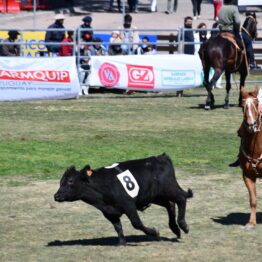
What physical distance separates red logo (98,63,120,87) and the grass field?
19.5 inches

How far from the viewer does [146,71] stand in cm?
2367

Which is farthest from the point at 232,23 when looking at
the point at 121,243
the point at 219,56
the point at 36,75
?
the point at 121,243

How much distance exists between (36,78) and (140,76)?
2.97m

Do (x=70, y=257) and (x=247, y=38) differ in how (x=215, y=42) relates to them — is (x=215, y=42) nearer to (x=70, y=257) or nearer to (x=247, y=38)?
(x=247, y=38)

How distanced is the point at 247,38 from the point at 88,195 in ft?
45.9

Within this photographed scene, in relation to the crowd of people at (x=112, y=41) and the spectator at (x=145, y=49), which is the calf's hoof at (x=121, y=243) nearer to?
the crowd of people at (x=112, y=41)

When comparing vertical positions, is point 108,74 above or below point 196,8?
below

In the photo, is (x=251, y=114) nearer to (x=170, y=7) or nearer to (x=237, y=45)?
(x=237, y=45)

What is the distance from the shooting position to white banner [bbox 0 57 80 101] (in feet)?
73.8

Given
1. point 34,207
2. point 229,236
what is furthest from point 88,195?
point 34,207

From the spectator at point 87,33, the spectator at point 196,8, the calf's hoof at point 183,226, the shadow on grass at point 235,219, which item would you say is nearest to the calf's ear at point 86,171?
the calf's hoof at point 183,226

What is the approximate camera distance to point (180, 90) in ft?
80.0

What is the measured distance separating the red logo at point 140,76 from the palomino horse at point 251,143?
534 inches

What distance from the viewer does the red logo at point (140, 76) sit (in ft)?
77.4
